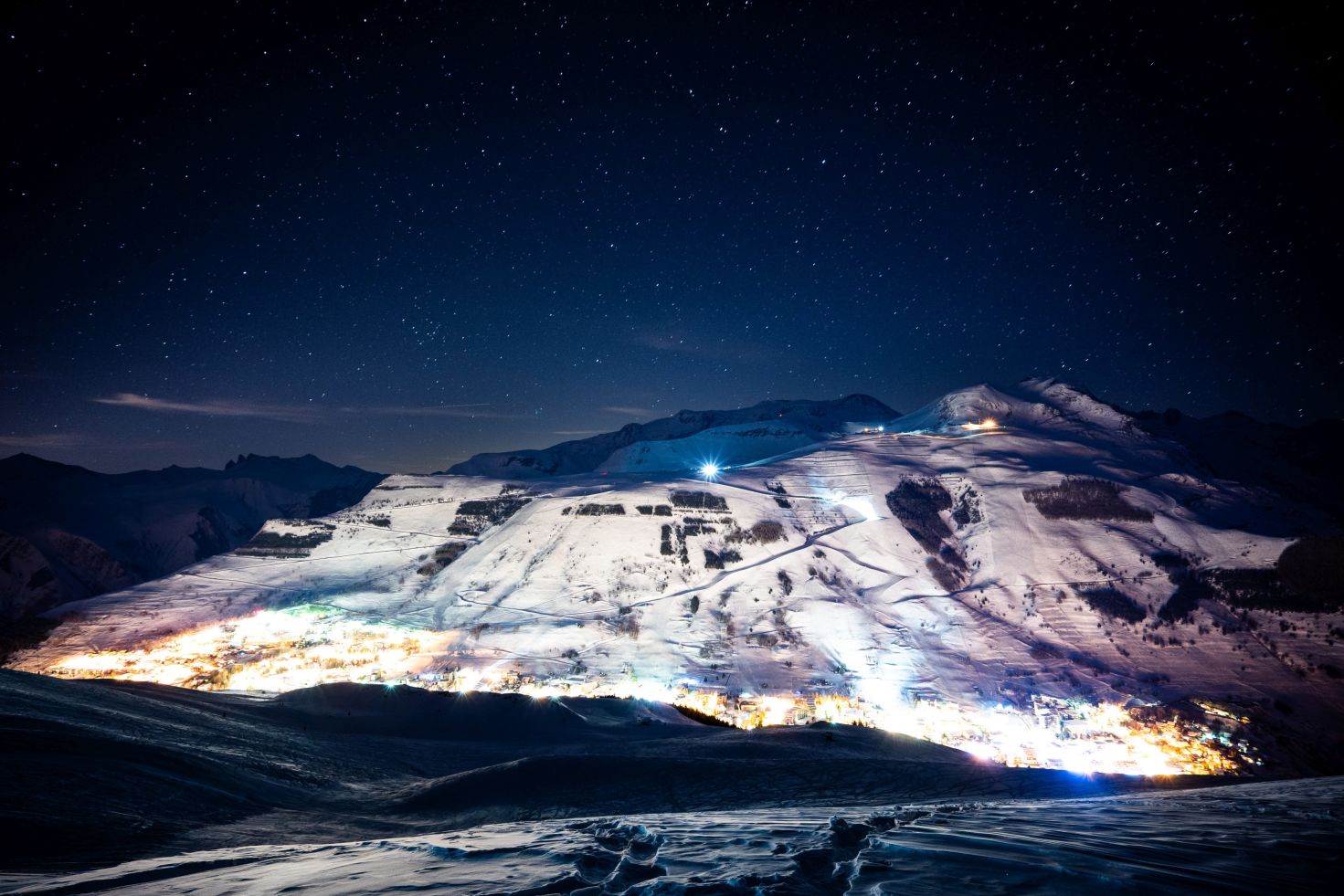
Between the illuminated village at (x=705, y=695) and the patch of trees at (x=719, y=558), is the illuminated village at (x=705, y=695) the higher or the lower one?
the lower one

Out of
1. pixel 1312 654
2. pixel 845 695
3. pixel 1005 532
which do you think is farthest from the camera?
pixel 1005 532

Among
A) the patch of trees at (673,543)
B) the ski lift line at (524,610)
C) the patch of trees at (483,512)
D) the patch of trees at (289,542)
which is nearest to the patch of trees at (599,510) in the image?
the patch of trees at (673,543)

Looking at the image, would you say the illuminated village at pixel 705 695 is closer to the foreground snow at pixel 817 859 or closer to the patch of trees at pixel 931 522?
the foreground snow at pixel 817 859

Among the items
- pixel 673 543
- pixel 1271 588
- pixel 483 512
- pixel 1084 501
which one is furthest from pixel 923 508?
pixel 483 512

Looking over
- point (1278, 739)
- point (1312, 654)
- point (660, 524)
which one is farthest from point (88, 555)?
point (1312, 654)

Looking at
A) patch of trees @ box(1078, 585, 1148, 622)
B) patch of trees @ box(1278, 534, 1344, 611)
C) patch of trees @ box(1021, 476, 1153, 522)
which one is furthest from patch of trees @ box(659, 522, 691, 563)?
patch of trees @ box(1278, 534, 1344, 611)

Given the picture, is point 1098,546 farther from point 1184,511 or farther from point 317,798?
point 317,798
